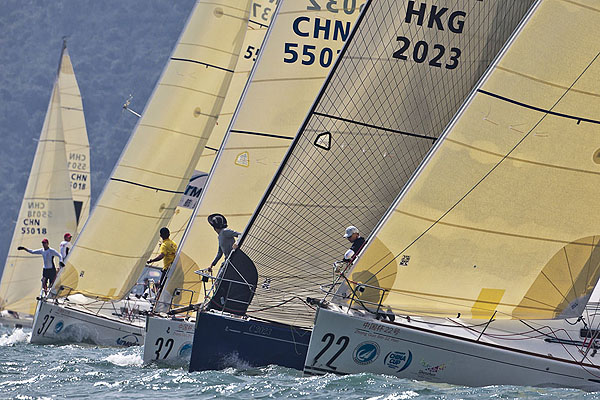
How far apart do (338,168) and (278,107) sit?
1.92m

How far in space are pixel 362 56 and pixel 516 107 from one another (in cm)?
180

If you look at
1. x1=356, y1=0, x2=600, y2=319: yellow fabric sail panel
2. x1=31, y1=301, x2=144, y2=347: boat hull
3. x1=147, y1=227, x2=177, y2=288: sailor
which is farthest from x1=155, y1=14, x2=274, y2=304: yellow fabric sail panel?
x1=356, y1=0, x2=600, y2=319: yellow fabric sail panel

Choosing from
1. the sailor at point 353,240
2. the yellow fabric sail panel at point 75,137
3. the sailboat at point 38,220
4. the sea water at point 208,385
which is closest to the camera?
the sea water at point 208,385

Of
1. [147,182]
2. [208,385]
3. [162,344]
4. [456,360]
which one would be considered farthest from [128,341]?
[456,360]

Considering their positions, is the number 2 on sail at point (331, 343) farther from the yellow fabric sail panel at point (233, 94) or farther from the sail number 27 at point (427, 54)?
the yellow fabric sail panel at point (233, 94)

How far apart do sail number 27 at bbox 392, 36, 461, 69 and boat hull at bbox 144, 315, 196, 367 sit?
125 inches

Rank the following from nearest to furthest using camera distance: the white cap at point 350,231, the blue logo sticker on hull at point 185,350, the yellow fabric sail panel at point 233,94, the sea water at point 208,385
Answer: the sea water at point 208,385 < the white cap at point 350,231 < the blue logo sticker on hull at point 185,350 < the yellow fabric sail panel at point 233,94

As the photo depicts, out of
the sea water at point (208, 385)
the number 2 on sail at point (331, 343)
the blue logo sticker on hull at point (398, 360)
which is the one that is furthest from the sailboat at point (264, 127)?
the blue logo sticker on hull at point (398, 360)

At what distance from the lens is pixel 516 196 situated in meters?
8.06

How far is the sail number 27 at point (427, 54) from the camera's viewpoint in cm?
952

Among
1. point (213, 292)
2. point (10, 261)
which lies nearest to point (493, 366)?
point (213, 292)

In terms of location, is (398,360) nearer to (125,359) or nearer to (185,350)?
(185,350)

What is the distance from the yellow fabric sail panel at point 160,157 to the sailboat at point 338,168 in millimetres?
4923

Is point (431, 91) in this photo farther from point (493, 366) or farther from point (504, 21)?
point (493, 366)
